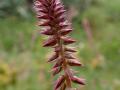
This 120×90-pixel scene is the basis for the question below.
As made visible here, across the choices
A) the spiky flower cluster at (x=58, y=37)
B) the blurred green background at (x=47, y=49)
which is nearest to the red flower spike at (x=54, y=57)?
the spiky flower cluster at (x=58, y=37)

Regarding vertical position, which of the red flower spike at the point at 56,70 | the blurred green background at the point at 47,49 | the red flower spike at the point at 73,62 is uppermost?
the red flower spike at the point at 73,62

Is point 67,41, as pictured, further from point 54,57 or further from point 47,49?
point 47,49

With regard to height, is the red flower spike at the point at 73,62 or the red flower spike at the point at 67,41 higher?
the red flower spike at the point at 67,41

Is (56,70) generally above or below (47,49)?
above

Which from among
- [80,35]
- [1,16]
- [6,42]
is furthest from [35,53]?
[1,16]

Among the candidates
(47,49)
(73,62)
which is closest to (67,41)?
(73,62)

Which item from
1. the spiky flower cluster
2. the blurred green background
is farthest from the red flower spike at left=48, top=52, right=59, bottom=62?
the blurred green background

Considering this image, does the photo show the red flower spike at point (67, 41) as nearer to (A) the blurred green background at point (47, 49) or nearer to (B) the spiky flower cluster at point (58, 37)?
(B) the spiky flower cluster at point (58, 37)

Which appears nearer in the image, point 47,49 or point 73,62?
point 73,62
